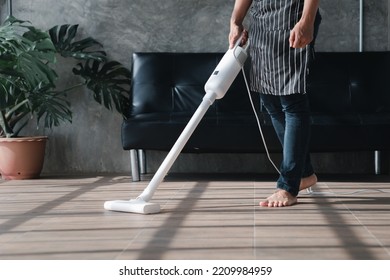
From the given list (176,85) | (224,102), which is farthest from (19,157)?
(224,102)

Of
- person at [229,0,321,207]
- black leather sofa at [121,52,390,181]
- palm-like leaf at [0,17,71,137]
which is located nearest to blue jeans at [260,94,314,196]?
person at [229,0,321,207]

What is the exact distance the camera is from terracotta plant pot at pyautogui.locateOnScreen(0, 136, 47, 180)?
12.9 ft

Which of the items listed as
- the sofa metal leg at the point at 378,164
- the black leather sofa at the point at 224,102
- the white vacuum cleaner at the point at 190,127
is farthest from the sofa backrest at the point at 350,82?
the white vacuum cleaner at the point at 190,127

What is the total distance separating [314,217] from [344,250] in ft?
1.86

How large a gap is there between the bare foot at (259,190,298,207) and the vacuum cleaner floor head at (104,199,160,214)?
442 mm

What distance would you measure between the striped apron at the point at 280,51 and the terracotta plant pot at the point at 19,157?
67.2 inches

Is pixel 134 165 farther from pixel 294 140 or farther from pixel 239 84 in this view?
pixel 294 140

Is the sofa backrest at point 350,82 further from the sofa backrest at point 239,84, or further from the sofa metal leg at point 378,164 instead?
the sofa metal leg at point 378,164

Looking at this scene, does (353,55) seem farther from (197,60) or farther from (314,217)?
(314,217)

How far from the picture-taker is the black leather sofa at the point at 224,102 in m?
3.67

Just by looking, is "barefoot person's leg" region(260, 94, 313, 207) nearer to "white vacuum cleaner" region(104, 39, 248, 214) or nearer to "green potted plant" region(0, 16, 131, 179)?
"white vacuum cleaner" region(104, 39, 248, 214)

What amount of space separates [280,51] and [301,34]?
0.49 ft

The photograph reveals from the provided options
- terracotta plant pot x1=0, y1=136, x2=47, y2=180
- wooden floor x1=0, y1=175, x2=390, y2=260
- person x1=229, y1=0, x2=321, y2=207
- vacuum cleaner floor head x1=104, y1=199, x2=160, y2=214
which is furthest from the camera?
terracotta plant pot x1=0, y1=136, x2=47, y2=180

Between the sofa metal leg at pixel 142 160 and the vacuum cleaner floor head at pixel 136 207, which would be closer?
the vacuum cleaner floor head at pixel 136 207
